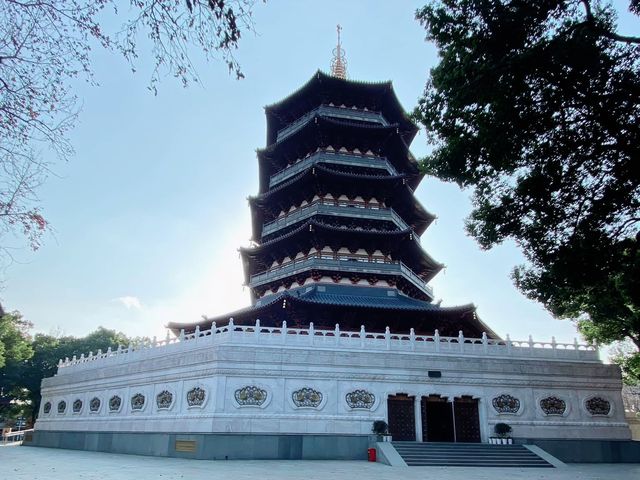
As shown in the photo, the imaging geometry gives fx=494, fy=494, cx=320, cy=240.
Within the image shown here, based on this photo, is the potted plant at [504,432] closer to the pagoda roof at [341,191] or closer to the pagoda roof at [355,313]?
the pagoda roof at [355,313]

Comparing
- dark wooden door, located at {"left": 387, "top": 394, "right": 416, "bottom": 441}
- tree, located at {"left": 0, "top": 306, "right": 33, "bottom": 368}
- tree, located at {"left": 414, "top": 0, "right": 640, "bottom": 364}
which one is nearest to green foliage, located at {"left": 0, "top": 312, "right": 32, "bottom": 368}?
tree, located at {"left": 0, "top": 306, "right": 33, "bottom": 368}

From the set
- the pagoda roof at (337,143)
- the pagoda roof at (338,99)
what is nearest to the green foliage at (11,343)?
the pagoda roof at (337,143)

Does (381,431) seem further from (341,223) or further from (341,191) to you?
(341,191)

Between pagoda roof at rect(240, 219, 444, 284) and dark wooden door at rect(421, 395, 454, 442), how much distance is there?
8803 mm

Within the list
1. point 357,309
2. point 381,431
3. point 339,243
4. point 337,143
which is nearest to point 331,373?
point 381,431

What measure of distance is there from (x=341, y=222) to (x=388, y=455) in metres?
13.2

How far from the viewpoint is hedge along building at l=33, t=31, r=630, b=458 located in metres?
18.1

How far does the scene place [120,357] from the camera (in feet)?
74.4

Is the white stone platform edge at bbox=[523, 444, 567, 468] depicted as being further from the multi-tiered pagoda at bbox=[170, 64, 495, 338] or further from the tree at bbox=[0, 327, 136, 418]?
the tree at bbox=[0, 327, 136, 418]

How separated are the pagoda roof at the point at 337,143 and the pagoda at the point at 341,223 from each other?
6cm

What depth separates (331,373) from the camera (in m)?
18.9

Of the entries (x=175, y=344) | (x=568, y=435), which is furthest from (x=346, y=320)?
(x=568, y=435)

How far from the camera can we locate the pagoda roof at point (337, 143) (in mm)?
28828

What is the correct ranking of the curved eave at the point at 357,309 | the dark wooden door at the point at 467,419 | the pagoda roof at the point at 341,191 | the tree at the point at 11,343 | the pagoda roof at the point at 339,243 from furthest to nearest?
the tree at the point at 11,343, the pagoda roof at the point at 341,191, the pagoda roof at the point at 339,243, the curved eave at the point at 357,309, the dark wooden door at the point at 467,419
